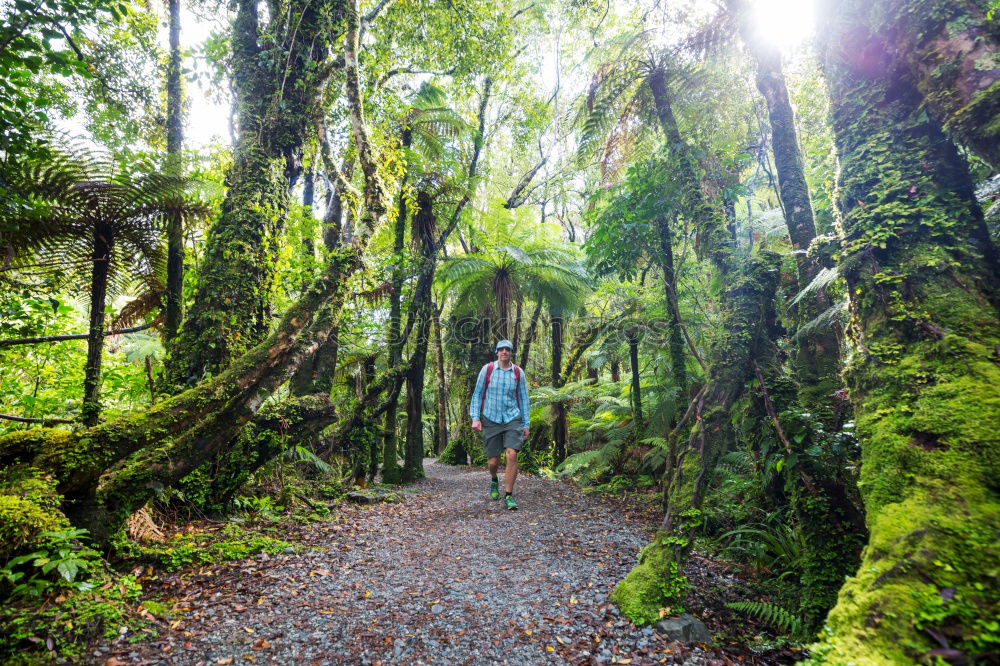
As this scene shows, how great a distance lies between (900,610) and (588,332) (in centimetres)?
870

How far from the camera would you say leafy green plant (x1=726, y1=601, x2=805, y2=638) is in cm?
230

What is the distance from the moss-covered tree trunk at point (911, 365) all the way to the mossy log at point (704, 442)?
0.75 m

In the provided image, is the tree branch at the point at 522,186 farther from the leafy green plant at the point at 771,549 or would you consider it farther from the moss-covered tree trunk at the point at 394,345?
the leafy green plant at the point at 771,549

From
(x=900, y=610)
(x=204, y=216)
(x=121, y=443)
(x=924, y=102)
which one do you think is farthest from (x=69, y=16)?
(x=900, y=610)

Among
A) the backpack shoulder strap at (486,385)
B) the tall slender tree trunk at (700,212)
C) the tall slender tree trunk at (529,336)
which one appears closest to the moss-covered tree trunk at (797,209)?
the tall slender tree trunk at (700,212)

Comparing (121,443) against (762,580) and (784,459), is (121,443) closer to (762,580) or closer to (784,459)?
(784,459)

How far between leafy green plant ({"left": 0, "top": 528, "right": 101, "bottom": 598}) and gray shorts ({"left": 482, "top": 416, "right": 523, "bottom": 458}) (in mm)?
3886

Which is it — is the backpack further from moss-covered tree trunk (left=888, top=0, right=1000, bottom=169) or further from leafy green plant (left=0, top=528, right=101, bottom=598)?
moss-covered tree trunk (left=888, top=0, right=1000, bottom=169)

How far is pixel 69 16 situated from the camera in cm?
317

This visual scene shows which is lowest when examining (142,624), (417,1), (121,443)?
(142,624)

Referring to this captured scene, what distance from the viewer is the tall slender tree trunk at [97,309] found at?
4.08 m

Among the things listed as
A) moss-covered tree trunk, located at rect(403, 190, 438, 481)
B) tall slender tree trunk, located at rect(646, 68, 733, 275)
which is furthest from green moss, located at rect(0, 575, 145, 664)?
moss-covered tree trunk, located at rect(403, 190, 438, 481)

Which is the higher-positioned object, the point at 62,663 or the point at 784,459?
the point at 784,459

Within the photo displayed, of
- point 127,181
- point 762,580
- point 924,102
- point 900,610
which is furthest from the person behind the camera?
point 127,181
